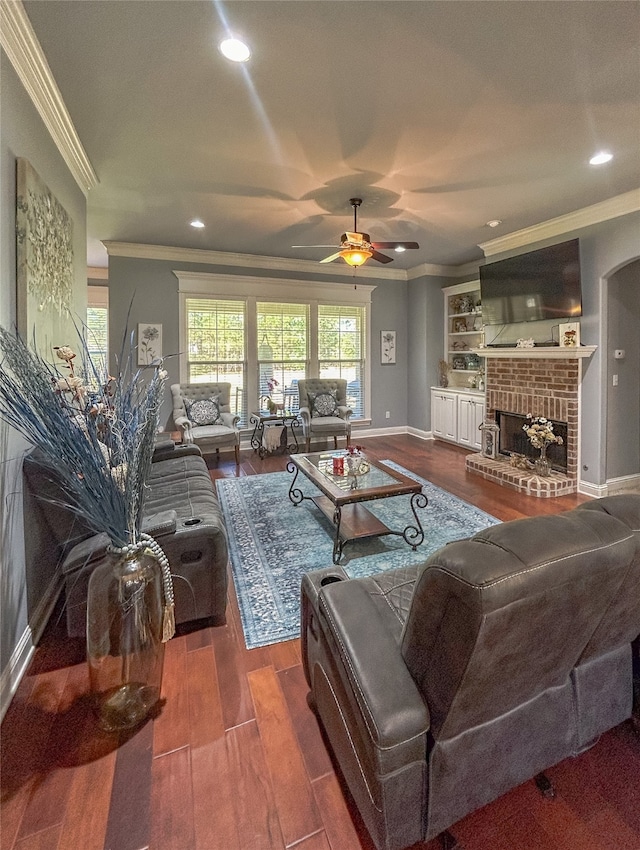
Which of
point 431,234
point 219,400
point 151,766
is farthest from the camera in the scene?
point 219,400

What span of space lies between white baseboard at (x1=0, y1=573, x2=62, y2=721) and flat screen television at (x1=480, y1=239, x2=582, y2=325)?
16.6ft

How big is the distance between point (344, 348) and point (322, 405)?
127 centimetres

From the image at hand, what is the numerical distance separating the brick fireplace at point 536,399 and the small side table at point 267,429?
2.51 metres

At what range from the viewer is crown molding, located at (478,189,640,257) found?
376 centimetres

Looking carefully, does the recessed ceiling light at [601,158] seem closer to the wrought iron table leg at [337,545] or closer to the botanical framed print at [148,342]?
the wrought iron table leg at [337,545]

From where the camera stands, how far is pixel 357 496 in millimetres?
2883

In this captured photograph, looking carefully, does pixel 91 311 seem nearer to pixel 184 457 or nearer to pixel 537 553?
pixel 184 457

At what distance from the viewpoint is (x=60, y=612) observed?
2287 mm

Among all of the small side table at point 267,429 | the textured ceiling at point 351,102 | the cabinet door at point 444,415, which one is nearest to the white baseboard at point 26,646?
the textured ceiling at point 351,102

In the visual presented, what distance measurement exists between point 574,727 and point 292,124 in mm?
3294

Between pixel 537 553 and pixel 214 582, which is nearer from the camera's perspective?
pixel 537 553

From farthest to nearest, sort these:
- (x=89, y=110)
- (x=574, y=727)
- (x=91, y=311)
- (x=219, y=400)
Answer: (x=91, y=311) → (x=219, y=400) → (x=89, y=110) → (x=574, y=727)

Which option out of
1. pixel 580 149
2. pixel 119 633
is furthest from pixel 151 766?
pixel 580 149

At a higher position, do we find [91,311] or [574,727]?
[91,311]
